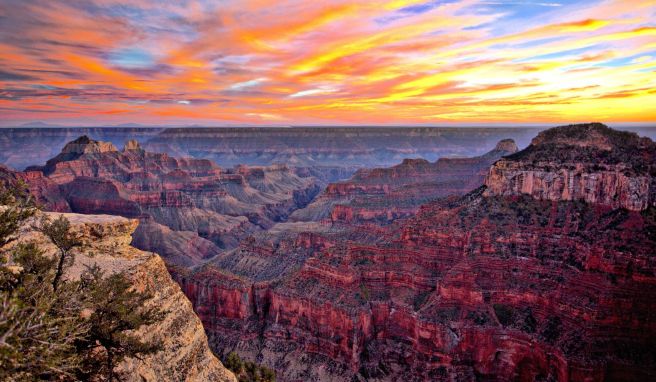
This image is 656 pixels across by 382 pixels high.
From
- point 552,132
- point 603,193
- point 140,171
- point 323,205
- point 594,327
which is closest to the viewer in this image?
point 594,327

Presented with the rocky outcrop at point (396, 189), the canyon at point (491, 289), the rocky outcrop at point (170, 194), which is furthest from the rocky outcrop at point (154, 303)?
the rocky outcrop at point (396, 189)

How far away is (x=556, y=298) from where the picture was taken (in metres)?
41.1

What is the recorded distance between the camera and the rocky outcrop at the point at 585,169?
44.4 meters

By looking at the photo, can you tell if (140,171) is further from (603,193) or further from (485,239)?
(603,193)

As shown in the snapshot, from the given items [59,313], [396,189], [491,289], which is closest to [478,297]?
[491,289]

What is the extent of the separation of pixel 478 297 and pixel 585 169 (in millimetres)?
20844

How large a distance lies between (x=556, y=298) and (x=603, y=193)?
14942 mm

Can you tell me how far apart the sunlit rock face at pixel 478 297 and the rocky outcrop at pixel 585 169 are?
304mm

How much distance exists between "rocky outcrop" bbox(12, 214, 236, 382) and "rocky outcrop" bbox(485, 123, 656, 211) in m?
44.9

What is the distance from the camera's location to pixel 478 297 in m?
44.7

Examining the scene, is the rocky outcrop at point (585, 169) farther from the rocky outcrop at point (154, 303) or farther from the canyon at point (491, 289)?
the rocky outcrop at point (154, 303)

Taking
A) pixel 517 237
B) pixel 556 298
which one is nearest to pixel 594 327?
pixel 556 298

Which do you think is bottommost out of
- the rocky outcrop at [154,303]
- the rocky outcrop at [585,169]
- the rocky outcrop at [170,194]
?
the rocky outcrop at [170,194]

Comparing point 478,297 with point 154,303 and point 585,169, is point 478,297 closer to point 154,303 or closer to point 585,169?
point 585,169
